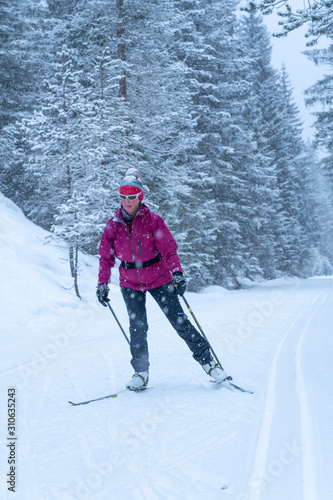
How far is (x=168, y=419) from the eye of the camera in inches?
138

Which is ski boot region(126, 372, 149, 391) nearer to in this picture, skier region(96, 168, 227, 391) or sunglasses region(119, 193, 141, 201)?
skier region(96, 168, 227, 391)

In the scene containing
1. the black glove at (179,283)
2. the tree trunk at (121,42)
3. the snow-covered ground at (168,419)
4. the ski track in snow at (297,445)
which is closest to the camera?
the ski track in snow at (297,445)

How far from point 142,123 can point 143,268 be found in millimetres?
11372

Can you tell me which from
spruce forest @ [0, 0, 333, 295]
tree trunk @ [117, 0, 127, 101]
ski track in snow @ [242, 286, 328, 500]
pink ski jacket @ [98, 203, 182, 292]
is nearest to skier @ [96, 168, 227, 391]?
pink ski jacket @ [98, 203, 182, 292]

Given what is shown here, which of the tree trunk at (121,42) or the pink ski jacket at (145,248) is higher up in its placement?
the tree trunk at (121,42)

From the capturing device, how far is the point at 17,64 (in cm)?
1833

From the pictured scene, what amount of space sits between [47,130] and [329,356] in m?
10.5

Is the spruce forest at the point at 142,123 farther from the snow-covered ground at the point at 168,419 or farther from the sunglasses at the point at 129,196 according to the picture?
the snow-covered ground at the point at 168,419

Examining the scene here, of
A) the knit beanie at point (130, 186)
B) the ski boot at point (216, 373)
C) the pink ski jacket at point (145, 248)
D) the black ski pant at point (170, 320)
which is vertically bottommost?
the ski boot at point (216, 373)

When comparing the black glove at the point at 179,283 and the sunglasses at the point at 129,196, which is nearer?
the black glove at the point at 179,283

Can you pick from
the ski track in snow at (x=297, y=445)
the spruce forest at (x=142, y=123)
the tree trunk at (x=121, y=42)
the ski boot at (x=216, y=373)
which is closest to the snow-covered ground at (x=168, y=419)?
the ski track in snow at (x=297, y=445)

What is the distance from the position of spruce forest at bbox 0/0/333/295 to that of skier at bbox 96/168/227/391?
14.0 ft

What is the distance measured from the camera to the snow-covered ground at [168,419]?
2.47 m

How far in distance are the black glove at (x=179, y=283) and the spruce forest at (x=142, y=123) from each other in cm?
477
